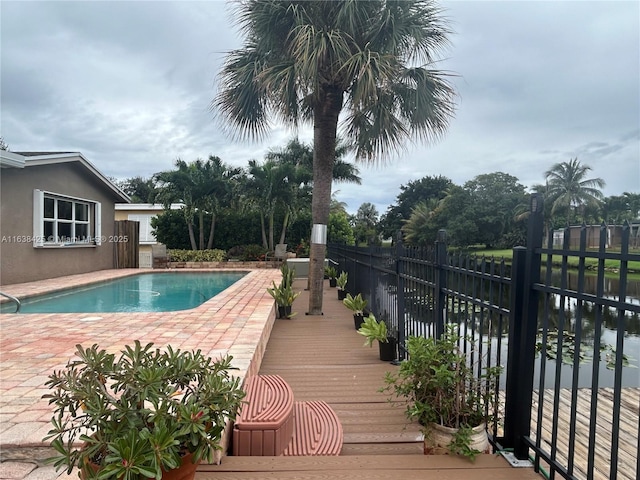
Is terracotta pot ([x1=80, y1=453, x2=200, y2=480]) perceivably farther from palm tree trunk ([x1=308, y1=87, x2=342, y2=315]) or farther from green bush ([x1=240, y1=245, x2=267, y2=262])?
green bush ([x1=240, y1=245, x2=267, y2=262])

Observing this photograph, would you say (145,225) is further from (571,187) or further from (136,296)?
(571,187)

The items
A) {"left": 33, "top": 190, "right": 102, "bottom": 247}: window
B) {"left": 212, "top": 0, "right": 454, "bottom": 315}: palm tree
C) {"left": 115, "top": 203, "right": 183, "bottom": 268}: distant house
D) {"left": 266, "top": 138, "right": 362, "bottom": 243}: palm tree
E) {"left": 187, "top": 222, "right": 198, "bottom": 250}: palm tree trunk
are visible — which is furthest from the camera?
{"left": 115, "top": 203, "right": 183, "bottom": 268}: distant house

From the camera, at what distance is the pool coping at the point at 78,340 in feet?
8.10

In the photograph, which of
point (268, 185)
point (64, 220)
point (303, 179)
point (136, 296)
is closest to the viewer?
point (136, 296)

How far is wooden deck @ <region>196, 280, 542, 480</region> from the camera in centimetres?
208

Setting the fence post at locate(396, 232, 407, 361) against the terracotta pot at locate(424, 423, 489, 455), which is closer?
the terracotta pot at locate(424, 423, 489, 455)

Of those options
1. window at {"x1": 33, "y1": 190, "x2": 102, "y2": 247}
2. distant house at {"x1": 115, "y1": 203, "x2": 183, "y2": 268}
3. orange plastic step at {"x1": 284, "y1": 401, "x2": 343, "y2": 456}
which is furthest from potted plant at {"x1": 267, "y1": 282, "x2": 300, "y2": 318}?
distant house at {"x1": 115, "y1": 203, "x2": 183, "y2": 268}

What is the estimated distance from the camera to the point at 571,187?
137ft

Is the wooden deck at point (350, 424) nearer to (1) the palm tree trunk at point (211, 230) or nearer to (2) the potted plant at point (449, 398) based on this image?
(2) the potted plant at point (449, 398)

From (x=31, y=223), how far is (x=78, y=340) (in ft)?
25.8

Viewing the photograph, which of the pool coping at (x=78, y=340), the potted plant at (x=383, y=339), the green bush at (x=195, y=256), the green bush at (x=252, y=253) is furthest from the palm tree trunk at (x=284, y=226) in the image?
the potted plant at (x=383, y=339)

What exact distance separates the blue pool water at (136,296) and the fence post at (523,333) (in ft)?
24.8

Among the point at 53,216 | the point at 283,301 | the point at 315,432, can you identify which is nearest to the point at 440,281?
the point at 315,432

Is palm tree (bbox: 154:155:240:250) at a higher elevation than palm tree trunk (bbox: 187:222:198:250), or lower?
higher
